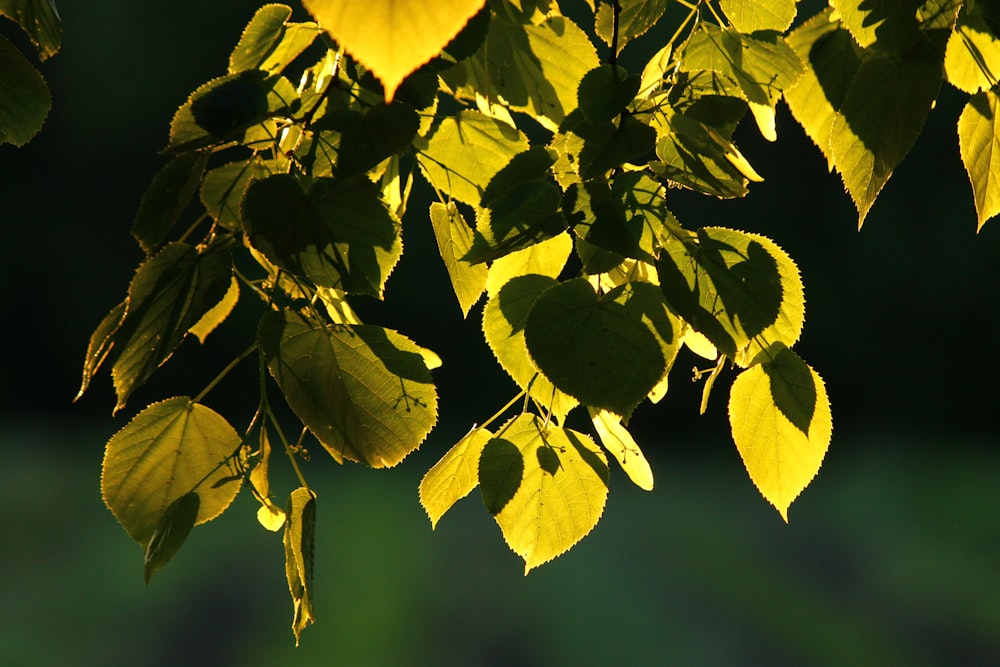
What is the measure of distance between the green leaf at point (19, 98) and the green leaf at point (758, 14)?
219mm

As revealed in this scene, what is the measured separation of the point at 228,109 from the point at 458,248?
0.09 metres

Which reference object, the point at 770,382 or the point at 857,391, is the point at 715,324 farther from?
the point at 857,391

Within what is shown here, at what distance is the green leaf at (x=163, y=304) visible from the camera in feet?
0.75

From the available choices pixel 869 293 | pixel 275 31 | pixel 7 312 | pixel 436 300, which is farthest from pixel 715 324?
pixel 7 312

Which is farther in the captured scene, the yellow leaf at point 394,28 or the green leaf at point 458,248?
the green leaf at point 458,248

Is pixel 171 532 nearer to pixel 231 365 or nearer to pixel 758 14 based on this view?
pixel 231 365

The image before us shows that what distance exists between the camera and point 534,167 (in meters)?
0.25

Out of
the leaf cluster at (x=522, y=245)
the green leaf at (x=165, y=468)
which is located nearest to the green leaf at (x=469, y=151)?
the leaf cluster at (x=522, y=245)

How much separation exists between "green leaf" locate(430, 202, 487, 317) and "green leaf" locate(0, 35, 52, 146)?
126mm

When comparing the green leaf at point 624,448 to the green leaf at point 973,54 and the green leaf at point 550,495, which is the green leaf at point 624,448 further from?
the green leaf at point 973,54

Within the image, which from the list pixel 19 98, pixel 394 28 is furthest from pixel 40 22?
pixel 394 28

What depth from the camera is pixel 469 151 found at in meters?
0.29

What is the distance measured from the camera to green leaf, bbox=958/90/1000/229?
26cm

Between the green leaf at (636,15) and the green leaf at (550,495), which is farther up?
the green leaf at (636,15)
